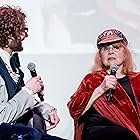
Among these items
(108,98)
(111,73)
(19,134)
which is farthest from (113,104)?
(19,134)

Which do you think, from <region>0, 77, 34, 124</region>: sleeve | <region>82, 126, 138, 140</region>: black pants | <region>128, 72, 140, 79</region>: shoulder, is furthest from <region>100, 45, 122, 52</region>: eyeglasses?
<region>0, 77, 34, 124</region>: sleeve

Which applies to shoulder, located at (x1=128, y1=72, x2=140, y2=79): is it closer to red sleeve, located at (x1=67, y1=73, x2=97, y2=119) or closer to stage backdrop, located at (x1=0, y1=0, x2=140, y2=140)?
red sleeve, located at (x1=67, y1=73, x2=97, y2=119)

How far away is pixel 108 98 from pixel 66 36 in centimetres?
67

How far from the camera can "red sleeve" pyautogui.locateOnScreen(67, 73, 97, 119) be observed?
184 centimetres

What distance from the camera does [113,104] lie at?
1801mm

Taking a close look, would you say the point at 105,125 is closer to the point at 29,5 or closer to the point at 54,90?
the point at 54,90

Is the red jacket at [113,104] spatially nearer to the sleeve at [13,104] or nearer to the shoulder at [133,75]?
the shoulder at [133,75]

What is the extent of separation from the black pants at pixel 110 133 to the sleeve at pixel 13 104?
1.09ft

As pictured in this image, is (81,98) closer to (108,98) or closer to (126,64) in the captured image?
(108,98)

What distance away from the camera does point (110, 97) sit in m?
1.75

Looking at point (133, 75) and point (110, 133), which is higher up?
point (133, 75)

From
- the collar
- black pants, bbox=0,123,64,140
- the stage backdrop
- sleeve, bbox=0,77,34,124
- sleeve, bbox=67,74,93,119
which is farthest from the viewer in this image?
the stage backdrop

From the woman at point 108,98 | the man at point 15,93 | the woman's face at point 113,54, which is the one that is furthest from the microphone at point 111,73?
the man at point 15,93

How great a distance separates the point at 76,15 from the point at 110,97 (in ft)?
2.41
